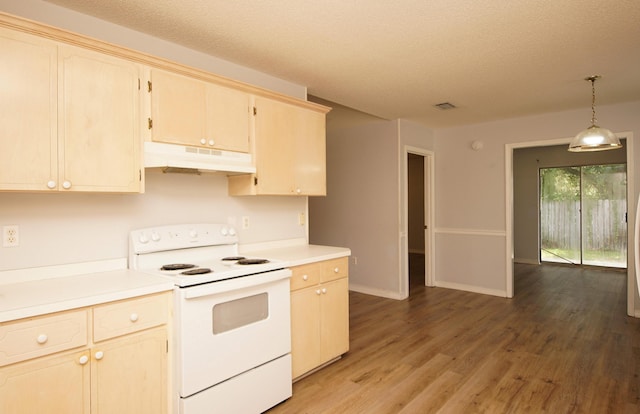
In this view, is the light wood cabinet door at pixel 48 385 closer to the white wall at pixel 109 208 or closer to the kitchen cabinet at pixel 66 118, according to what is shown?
the white wall at pixel 109 208

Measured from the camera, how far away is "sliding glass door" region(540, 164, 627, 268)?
7062mm

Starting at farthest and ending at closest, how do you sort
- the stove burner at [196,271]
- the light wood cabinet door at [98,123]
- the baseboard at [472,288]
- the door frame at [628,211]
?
1. the baseboard at [472,288]
2. the door frame at [628,211]
3. the stove burner at [196,271]
4. the light wood cabinet door at [98,123]

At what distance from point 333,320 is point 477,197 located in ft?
11.1

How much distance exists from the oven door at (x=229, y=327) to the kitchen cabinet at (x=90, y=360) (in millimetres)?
118

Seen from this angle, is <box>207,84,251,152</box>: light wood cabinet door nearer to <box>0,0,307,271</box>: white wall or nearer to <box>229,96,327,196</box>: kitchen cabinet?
<box>229,96,327,196</box>: kitchen cabinet

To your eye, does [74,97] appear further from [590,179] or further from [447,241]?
[590,179]

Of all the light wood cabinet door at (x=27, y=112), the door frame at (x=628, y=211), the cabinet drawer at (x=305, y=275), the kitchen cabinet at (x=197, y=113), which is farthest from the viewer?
the door frame at (x=628, y=211)

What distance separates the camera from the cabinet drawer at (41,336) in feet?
4.94

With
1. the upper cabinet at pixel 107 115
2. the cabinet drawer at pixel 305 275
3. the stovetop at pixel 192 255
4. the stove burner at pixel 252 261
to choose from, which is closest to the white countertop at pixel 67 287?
the stovetop at pixel 192 255

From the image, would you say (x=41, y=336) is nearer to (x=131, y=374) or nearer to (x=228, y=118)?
(x=131, y=374)

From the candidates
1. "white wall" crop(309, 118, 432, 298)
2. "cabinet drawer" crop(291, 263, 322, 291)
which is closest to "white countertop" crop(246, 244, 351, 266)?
"cabinet drawer" crop(291, 263, 322, 291)

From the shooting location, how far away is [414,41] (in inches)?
105

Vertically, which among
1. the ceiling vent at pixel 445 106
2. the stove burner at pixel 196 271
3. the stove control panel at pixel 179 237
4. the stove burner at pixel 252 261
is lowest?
the stove burner at pixel 196 271

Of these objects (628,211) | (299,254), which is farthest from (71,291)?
(628,211)
